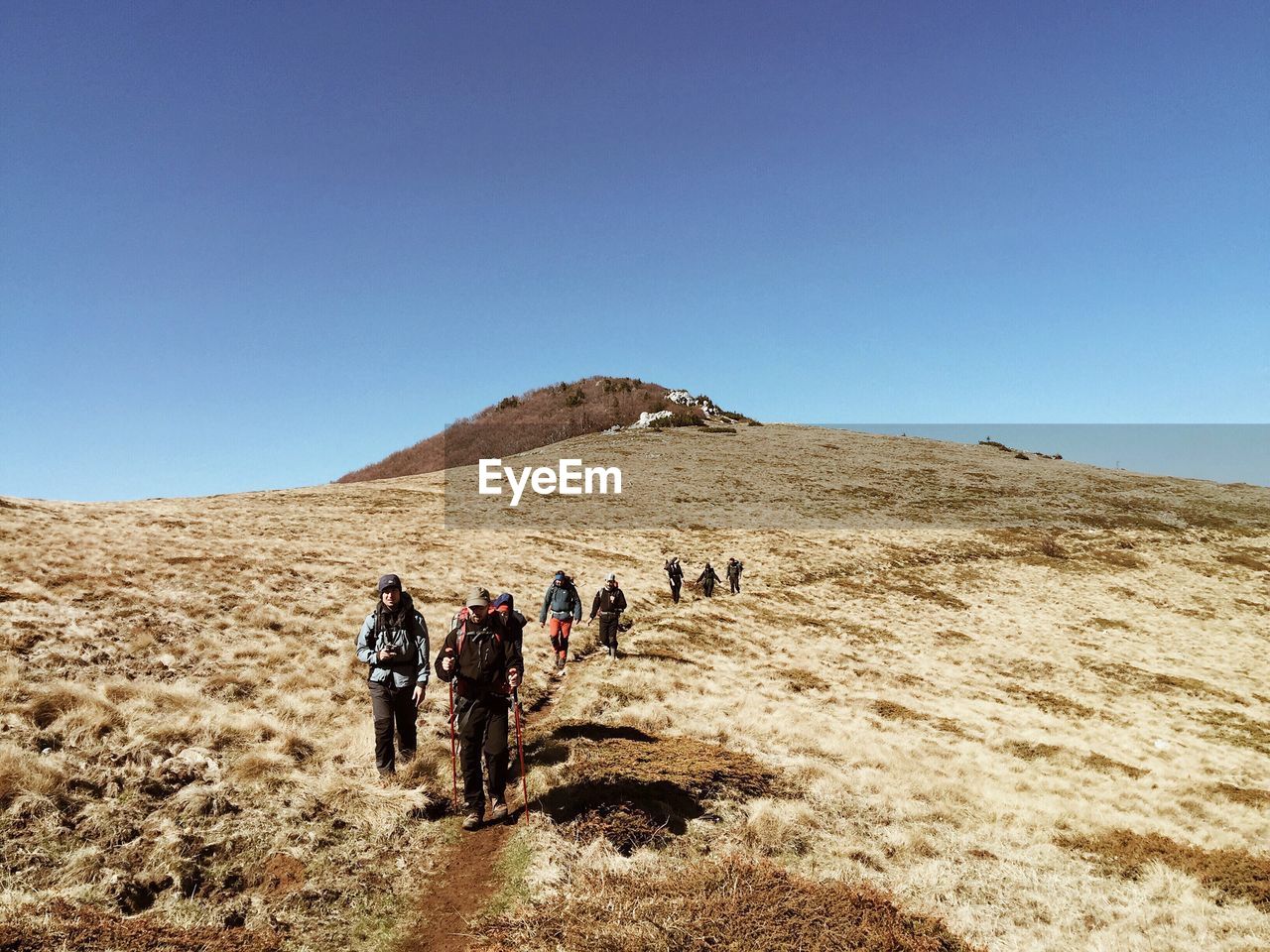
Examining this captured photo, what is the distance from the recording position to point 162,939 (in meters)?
4.71

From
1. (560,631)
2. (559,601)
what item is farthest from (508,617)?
(560,631)

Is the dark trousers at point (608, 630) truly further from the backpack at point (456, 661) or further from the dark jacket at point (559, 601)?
the backpack at point (456, 661)

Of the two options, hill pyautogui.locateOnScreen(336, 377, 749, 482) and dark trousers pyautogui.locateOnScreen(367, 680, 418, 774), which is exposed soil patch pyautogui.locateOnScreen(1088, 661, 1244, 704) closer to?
dark trousers pyautogui.locateOnScreen(367, 680, 418, 774)

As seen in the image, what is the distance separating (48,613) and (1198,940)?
59.7 feet

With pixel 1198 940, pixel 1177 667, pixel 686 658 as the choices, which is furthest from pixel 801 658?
pixel 1177 667

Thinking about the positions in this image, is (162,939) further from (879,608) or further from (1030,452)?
(1030,452)

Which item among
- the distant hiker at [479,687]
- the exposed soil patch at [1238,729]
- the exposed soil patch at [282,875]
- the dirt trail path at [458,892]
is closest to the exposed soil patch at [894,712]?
the exposed soil patch at [1238,729]

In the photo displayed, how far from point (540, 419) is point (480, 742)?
3744 inches

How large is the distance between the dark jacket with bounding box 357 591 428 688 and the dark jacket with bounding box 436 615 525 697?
2.93 feet

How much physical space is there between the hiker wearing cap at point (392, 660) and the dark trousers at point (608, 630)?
8.56 metres

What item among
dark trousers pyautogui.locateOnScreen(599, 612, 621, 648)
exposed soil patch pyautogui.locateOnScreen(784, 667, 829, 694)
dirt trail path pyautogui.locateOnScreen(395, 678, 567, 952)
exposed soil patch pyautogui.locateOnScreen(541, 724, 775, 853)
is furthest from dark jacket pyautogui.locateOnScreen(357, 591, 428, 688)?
exposed soil patch pyautogui.locateOnScreen(784, 667, 829, 694)

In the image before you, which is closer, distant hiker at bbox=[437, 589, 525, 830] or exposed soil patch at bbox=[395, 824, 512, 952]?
exposed soil patch at bbox=[395, 824, 512, 952]

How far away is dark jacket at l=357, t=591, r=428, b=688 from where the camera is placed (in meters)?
8.06

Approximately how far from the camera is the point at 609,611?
55.2ft
